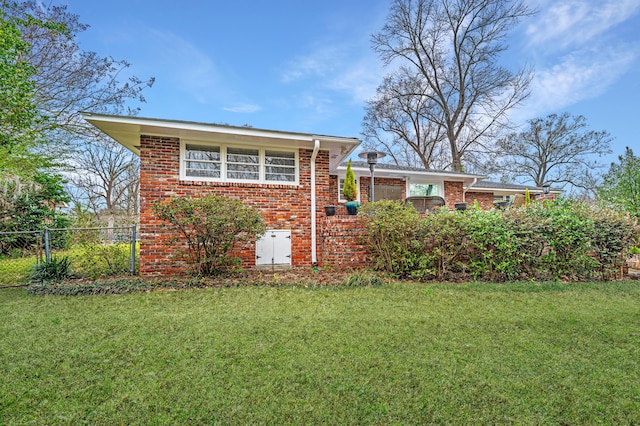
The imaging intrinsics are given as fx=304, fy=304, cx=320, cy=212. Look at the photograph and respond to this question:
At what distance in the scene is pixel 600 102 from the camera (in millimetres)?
13758

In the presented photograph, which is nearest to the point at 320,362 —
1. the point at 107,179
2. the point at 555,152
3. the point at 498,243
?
the point at 498,243

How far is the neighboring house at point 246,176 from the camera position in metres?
6.02

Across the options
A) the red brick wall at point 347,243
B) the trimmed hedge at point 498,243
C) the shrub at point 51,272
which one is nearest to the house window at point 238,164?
the red brick wall at point 347,243

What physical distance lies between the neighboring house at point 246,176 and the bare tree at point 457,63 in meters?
15.1

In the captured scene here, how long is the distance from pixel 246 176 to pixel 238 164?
31 centimetres

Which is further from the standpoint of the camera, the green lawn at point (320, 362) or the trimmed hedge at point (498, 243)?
the trimmed hedge at point (498, 243)

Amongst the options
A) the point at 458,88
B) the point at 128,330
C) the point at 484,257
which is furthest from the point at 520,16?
the point at 128,330

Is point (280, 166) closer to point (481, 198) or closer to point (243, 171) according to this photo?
point (243, 171)

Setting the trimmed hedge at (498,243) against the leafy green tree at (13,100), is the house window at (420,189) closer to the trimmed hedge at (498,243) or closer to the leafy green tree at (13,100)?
the trimmed hedge at (498,243)

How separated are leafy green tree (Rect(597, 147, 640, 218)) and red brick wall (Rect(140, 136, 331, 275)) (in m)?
8.28

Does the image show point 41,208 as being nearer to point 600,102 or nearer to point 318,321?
point 318,321

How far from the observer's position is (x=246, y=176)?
6.78 meters

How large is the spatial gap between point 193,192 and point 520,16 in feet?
67.5

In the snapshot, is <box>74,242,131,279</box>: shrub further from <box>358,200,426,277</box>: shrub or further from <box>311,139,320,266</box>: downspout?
<box>358,200,426,277</box>: shrub
